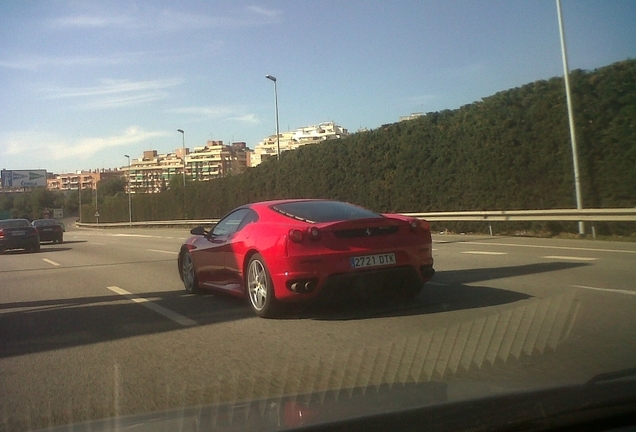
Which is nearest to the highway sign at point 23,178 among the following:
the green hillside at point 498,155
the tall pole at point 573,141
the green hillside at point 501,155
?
the green hillside at point 498,155

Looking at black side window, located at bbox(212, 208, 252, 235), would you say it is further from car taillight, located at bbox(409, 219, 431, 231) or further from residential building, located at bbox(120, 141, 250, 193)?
residential building, located at bbox(120, 141, 250, 193)

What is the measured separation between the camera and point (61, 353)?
20.8ft

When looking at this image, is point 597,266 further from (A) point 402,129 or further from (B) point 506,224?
(A) point 402,129

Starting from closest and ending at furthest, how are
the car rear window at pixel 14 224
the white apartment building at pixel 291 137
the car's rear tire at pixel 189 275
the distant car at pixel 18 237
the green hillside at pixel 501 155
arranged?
the car's rear tire at pixel 189 275, the green hillside at pixel 501 155, the distant car at pixel 18 237, the car rear window at pixel 14 224, the white apartment building at pixel 291 137

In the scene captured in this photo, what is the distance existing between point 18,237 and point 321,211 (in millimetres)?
20824

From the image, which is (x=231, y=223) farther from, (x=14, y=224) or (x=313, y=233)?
(x=14, y=224)

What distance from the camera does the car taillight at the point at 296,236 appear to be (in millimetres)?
6969

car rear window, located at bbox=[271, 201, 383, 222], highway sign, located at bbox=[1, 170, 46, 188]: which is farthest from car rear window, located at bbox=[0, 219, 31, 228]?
highway sign, located at bbox=[1, 170, 46, 188]

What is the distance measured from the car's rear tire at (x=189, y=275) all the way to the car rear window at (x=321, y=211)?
2.27m

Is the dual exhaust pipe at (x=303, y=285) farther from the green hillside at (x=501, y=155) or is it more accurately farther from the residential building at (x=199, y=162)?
the residential building at (x=199, y=162)

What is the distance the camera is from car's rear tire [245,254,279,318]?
731 cm

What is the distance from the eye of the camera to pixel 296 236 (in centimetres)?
698

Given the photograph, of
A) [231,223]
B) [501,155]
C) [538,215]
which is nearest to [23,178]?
[501,155]

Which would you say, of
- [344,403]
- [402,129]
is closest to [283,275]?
[344,403]
